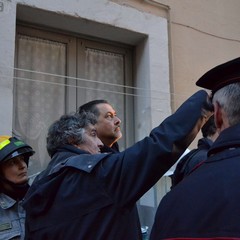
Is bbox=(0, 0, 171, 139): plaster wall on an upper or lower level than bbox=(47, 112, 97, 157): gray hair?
upper

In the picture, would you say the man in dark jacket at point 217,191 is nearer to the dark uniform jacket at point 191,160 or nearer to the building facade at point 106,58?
the dark uniform jacket at point 191,160

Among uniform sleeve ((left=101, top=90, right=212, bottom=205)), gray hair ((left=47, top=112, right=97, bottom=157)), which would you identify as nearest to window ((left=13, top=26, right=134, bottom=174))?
Result: gray hair ((left=47, top=112, right=97, bottom=157))

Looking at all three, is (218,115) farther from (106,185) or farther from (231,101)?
(106,185)

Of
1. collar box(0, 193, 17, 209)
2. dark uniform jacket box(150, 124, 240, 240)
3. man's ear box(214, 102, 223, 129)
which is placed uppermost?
man's ear box(214, 102, 223, 129)

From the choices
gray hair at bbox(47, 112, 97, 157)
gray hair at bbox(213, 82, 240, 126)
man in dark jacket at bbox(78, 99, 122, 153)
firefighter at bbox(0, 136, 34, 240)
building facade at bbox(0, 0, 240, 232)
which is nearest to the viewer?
gray hair at bbox(213, 82, 240, 126)

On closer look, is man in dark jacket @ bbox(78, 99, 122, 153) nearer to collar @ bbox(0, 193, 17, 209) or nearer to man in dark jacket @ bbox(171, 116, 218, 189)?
man in dark jacket @ bbox(171, 116, 218, 189)

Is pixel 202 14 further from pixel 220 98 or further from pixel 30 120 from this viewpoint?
pixel 220 98

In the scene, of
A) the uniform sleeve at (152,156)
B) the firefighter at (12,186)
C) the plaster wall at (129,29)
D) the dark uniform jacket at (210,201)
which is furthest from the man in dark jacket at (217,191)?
the plaster wall at (129,29)

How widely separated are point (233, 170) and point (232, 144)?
0.33 feet

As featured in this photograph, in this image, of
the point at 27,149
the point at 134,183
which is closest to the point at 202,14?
the point at 27,149

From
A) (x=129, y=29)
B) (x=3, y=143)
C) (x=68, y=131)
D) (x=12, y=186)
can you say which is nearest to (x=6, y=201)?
(x=12, y=186)

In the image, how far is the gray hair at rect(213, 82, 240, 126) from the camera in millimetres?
1361

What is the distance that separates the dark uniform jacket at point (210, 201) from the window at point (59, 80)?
2.72m

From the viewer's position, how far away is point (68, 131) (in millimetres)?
2363
